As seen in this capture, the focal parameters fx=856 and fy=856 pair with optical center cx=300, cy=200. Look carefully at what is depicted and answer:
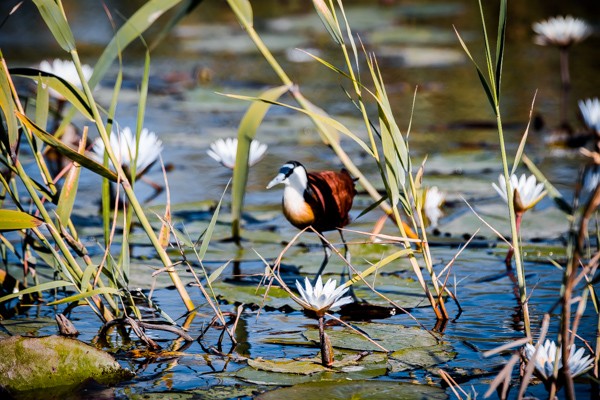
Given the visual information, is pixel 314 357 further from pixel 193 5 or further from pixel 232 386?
pixel 193 5

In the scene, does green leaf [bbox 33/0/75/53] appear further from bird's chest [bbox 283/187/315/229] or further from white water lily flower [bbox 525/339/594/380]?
white water lily flower [bbox 525/339/594/380]

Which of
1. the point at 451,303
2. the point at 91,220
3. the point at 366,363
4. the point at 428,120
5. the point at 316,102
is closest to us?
the point at 366,363

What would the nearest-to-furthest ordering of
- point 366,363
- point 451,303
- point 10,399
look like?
point 10,399
point 366,363
point 451,303

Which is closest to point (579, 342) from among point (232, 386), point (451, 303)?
point (451, 303)

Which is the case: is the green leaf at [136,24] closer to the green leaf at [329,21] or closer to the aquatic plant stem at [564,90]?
the green leaf at [329,21]

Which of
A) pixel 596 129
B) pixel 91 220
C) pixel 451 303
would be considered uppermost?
pixel 596 129

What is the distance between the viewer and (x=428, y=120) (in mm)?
5805

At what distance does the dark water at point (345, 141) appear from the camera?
2.38 meters

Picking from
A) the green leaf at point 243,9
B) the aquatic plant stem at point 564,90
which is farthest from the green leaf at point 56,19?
the aquatic plant stem at point 564,90

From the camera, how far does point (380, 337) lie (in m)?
2.30

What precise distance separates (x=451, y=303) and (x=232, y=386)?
0.94 meters

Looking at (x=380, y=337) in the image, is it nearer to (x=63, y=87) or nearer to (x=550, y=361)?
(x=550, y=361)

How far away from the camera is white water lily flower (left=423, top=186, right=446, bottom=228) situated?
3539 millimetres

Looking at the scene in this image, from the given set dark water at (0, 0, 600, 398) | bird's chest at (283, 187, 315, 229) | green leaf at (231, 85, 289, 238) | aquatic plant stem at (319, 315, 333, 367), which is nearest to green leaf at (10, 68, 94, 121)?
dark water at (0, 0, 600, 398)
